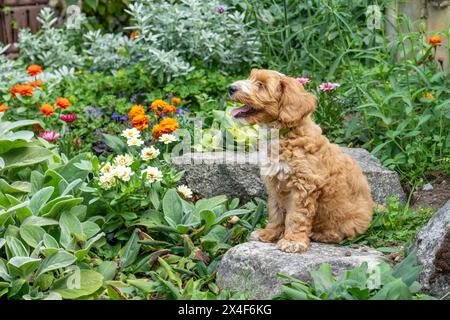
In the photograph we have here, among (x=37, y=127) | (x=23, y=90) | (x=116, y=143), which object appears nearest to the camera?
(x=116, y=143)

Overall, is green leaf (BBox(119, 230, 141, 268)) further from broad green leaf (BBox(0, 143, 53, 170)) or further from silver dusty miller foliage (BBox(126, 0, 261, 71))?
silver dusty miller foliage (BBox(126, 0, 261, 71))

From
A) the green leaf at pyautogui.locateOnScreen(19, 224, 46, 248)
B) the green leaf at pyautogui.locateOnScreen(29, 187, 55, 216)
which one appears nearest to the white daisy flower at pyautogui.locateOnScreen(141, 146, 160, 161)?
the green leaf at pyautogui.locateOnScreen(29, 187, 55, 216)

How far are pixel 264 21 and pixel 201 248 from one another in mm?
3149

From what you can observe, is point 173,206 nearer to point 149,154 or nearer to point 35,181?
point 149,154

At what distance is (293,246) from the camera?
519cm

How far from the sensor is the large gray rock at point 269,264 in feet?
16.3

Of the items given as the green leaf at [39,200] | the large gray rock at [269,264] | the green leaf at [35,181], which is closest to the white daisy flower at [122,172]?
the green leaf at [39,200]

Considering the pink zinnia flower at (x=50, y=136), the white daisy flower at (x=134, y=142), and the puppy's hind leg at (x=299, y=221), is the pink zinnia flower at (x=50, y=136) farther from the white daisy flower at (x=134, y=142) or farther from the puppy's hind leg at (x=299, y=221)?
the puppy's hind leg at (x=299, y=221)

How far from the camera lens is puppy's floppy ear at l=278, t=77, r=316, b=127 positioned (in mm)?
5141

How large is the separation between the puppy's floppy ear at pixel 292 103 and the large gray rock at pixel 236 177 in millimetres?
1235

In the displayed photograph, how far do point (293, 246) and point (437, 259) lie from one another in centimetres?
89

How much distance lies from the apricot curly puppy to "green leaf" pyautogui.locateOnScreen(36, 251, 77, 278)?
1.24m

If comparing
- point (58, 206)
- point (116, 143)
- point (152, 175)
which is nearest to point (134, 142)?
point (116, 143)
